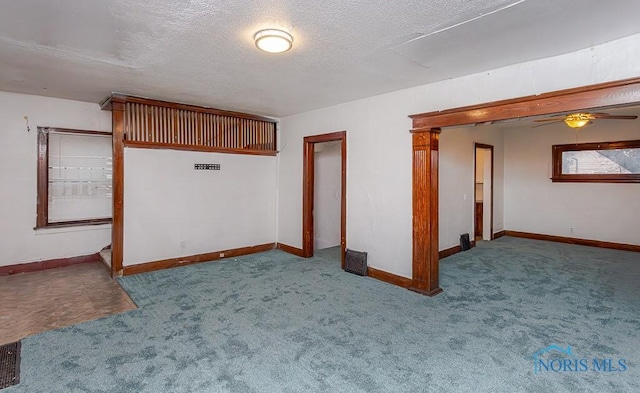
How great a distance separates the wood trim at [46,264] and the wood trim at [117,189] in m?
1.05

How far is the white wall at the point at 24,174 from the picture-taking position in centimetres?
442

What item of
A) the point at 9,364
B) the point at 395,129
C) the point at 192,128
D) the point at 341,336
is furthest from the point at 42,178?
the point at 395,129

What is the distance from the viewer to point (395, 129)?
423 centimetres

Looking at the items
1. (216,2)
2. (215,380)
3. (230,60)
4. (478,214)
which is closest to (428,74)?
(230,60)

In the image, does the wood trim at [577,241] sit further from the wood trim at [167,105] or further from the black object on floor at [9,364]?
the black object on floor at [9,364]

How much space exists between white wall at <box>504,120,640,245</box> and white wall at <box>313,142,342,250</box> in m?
4.30

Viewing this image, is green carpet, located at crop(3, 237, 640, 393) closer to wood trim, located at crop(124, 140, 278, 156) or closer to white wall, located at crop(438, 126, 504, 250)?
white wall, located at crop(438, 126, 504, 250)

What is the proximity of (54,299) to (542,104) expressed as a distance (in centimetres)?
552

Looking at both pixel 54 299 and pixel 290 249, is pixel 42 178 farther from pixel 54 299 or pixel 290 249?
pixel 290 249

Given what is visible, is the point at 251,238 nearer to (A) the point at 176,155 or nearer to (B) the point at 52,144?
(A) the point at 176,155

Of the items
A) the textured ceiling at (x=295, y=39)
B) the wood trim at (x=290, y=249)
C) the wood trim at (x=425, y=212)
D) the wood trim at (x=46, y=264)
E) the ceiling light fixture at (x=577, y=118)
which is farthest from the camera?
the wood trim at (x=290, y=249)

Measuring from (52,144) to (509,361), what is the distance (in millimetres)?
6223

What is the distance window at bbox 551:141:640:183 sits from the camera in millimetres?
6105

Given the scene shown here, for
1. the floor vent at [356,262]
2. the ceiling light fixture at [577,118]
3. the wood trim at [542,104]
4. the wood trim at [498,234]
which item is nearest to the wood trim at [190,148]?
the floor vent at [356,262]
